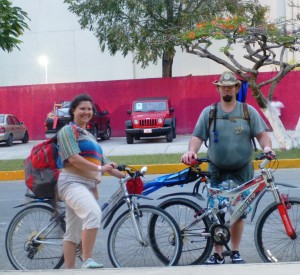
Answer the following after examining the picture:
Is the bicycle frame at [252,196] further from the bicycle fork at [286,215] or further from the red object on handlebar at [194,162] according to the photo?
the red object on handlebar at [194,162]

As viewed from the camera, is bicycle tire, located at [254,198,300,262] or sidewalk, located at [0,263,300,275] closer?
sidewalk, located at [0,263,300,275]

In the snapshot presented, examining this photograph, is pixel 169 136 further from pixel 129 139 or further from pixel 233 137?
pixel 233 137

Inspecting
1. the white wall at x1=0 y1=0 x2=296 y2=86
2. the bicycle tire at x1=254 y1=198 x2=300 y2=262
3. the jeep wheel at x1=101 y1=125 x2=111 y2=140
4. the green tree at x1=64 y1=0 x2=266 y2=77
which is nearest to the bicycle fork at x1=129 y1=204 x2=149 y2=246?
the bicycle tire at x1=254 y1=198 x2=300 y2=262

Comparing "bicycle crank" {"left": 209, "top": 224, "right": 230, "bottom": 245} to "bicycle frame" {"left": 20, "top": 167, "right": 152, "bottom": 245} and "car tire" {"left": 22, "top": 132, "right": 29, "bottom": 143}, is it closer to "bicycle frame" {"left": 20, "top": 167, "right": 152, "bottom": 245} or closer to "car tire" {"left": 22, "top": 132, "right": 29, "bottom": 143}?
"bicycle frame" {"left": 20, "top": 167, "right": 152, "bottom": 245}

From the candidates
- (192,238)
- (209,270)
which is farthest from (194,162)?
(209,270)

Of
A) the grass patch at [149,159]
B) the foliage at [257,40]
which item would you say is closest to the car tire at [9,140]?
the grass patch at [149,159]

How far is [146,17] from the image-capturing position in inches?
1264

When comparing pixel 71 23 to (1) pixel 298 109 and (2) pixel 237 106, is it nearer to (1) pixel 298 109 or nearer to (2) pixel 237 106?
(1) pixel 298 109

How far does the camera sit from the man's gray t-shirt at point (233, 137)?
7.00 meters

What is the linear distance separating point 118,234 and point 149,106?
884 inches

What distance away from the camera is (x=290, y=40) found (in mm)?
19812

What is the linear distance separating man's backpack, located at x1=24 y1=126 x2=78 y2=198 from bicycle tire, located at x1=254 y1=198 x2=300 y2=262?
6.32ft

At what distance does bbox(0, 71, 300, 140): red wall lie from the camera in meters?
32.0

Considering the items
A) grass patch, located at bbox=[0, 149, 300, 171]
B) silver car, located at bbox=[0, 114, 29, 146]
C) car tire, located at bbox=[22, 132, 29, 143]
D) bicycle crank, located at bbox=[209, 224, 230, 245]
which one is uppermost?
bicycle crank, located at bbox=[209, 224, 230, 245]
